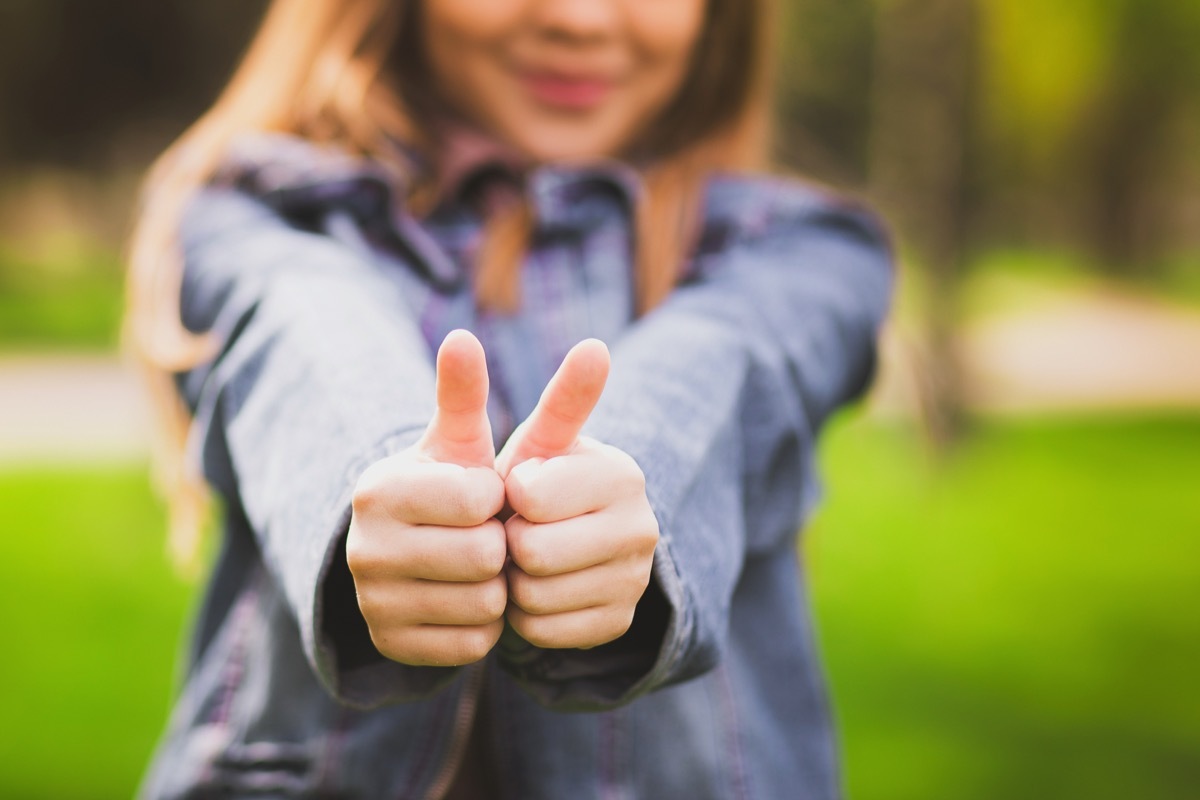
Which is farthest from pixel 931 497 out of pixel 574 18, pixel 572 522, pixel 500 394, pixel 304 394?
pixel 572 522

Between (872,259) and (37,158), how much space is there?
12607mm

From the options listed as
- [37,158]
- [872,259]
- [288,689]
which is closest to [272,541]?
[288,689]

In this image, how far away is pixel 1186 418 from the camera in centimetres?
712

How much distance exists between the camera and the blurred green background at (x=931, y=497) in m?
3.17

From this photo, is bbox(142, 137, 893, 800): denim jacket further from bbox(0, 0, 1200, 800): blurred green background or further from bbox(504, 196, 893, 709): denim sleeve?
bbox(0, 0, 1200, 800): blurred green background

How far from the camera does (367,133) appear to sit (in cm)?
153

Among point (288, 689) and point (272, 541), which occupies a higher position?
point (272, 541)

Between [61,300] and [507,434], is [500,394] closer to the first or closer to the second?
[507,434]

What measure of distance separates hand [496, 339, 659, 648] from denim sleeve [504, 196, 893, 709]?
0.20 ft

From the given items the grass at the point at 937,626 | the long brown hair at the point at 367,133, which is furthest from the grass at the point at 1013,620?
the long brown hair at the point at 367,133

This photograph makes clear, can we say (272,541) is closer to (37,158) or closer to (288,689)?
(288,689)

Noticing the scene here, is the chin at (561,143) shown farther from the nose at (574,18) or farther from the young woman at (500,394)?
the nose at (574,18)

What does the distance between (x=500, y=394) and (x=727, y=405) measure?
10.9 inches

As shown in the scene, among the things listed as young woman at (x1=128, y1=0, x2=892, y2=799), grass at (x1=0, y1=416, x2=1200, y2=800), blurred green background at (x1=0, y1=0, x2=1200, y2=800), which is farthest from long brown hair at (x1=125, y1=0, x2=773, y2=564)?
grass at (x1=0, y1=416, x2=1200, y2=800)
